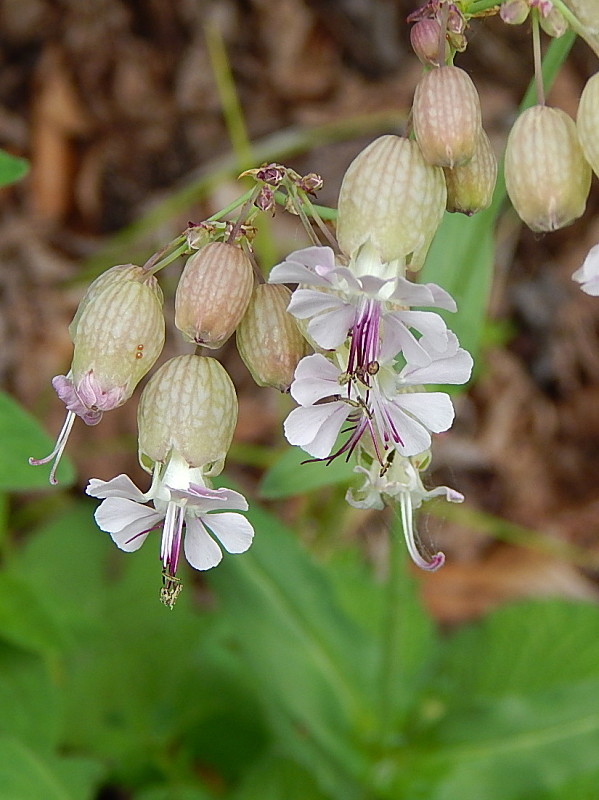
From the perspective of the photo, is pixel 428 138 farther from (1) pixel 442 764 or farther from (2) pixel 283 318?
(1) pixel 442 764

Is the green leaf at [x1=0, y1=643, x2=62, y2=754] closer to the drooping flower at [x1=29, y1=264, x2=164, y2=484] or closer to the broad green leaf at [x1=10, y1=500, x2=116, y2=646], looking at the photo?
the broad green leaf at [x1=10, y1=500, x2=116, y2=646]

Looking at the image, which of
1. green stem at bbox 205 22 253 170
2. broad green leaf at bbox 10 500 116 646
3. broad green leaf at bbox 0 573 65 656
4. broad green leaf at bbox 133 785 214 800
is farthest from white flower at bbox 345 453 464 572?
green stem at bbox 205 22 253 170

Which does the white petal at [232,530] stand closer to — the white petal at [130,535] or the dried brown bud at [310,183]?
the white petal at [130,535]

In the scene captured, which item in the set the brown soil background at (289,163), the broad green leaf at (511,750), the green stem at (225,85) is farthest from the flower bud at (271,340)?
the green stem at (225,85)

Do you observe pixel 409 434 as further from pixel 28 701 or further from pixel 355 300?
pixel 28 701

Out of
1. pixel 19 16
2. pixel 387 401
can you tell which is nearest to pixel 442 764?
pixel 387 401
